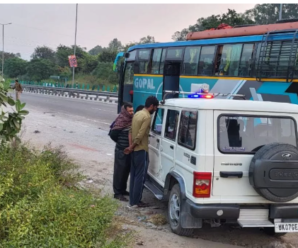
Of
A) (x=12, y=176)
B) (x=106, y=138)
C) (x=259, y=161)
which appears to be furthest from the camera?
(x=106, y=138)

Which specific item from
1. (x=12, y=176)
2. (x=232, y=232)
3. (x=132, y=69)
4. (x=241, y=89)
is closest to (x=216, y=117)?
(x=232, y=232)

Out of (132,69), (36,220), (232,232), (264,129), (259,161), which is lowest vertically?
(232,232)

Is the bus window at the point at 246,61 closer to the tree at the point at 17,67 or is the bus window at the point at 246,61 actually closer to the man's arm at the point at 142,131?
the man's arm at the point at 142,131

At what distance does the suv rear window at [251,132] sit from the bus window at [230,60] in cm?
638

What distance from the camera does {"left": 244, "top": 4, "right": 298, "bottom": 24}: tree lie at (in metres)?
53.3

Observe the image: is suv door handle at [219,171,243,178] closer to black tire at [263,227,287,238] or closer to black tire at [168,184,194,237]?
black tire at [168,184,194,237]

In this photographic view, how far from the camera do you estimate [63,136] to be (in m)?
13.0

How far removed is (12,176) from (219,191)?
8.11 feet

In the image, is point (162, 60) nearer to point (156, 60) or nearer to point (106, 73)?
point (156, 60)

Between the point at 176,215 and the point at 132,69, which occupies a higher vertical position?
the point at 132,69

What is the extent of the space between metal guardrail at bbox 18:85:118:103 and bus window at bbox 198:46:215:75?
62.2 ft

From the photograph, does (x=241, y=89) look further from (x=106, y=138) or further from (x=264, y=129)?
(x=264, y=129)

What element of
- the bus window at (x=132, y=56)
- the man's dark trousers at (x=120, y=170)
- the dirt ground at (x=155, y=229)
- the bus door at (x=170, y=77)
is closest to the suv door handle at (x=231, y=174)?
the dirt ground at (x=155, y=229)

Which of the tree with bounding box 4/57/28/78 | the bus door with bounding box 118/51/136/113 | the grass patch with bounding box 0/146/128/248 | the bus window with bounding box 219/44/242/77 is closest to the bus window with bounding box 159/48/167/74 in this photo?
the bus door with bounding box 118/51/136/113
